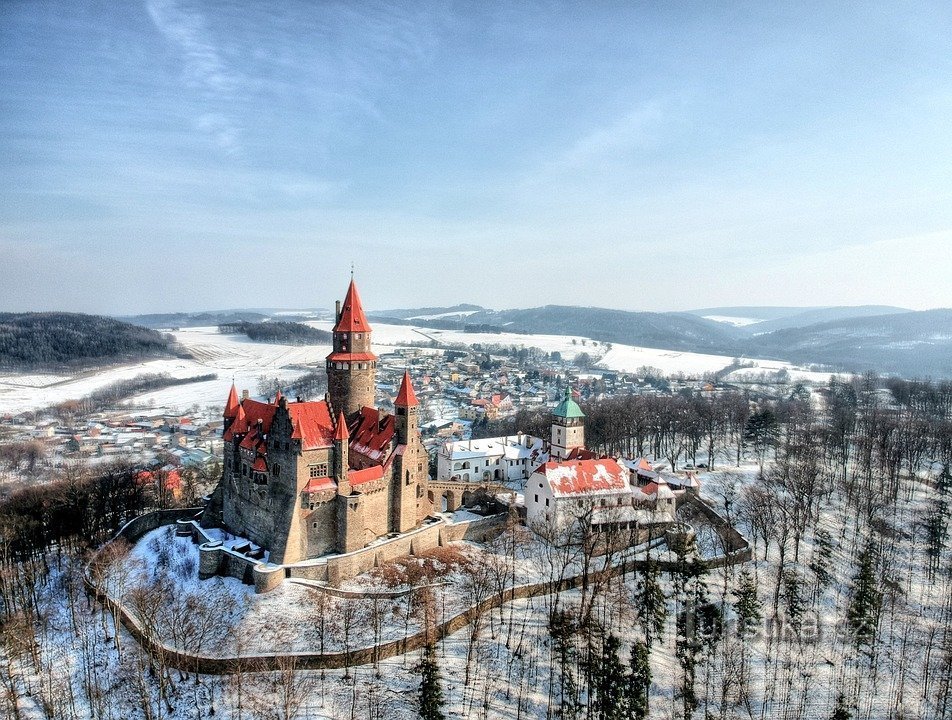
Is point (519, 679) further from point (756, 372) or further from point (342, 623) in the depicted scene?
point (756, 372)

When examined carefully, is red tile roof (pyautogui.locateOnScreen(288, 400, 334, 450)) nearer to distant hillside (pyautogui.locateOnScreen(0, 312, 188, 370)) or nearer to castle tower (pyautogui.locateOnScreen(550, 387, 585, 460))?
castle tower (pyautogui.locateOnScreen(550, 387, 585, 460))

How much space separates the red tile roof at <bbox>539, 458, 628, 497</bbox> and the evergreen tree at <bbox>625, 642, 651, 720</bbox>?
743 inches

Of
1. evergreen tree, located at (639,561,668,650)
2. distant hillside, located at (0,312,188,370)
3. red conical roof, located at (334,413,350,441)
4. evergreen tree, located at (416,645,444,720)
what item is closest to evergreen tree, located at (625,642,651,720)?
evergreen tree, located at (639,561,668,650)

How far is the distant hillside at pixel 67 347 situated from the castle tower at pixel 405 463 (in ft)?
513

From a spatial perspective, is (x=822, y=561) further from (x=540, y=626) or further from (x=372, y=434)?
(x=372, y=434)

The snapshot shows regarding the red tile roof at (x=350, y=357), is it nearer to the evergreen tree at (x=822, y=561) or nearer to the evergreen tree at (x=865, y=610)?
the evergreen tree at (x=822, y=561)

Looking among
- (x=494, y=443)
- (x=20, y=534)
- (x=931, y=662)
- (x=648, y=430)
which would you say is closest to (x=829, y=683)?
(x=931, y=662)

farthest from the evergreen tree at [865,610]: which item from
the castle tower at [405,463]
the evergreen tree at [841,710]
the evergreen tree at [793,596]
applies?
the castle tower at [405,463]

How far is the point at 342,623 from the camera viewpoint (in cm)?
3684

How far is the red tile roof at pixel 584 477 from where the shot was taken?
4938 centimetres

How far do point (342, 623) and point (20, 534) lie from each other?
1349 inches

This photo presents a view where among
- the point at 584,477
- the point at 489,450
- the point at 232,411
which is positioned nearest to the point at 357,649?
the point at 584,477

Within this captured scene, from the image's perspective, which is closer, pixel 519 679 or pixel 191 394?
pixel 519 679

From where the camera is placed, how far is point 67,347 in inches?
6683
